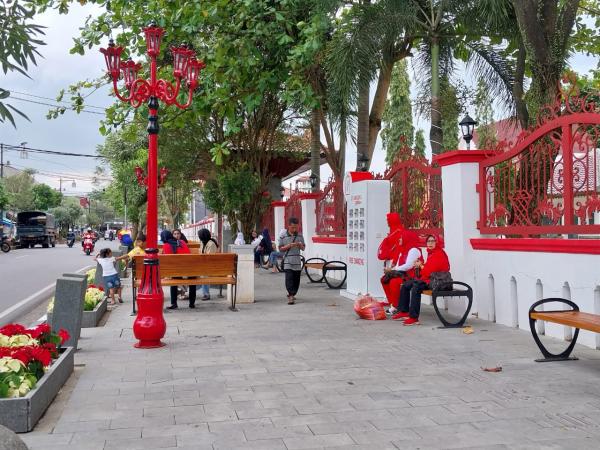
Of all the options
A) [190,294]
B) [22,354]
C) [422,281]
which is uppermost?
[422,281]

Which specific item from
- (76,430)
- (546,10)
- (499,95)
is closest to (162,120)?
(499,95)

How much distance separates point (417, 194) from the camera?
11.9m

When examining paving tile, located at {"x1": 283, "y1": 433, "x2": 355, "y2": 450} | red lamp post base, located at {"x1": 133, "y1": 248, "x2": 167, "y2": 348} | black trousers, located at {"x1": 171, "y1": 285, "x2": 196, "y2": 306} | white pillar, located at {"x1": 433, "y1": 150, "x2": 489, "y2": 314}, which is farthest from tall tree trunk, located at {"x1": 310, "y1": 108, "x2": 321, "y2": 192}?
paving tile, located at {"x1": 283, "y1": 433, "x2": 355, "y2": 450}

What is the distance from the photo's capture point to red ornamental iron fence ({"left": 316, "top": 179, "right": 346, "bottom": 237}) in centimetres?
1694

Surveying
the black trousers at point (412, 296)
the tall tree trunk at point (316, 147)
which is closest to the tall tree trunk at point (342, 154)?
the tall tree trunk at point (316, 147)

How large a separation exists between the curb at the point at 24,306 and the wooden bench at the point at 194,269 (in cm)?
242

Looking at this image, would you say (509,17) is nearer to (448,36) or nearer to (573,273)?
(448,36)

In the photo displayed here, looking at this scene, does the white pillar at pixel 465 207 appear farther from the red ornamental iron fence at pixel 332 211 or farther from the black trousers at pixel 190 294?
the red ornamental iron fence at pixel 332 211

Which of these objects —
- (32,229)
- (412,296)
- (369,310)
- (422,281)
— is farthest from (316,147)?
(32,229)

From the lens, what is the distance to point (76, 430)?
4.50m

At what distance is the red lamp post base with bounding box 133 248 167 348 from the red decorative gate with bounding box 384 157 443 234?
5.31m

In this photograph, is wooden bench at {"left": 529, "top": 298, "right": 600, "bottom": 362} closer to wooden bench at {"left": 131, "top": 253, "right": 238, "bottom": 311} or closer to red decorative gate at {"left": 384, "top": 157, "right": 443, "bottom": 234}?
red decorative gate at {"left": 384, "top": 157, "right": 443, "bottom": 234}

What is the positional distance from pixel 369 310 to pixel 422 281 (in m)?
1.10

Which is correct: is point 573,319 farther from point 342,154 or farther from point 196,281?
point 342,154
